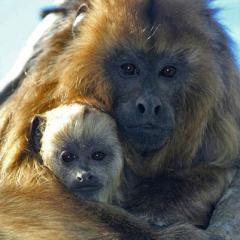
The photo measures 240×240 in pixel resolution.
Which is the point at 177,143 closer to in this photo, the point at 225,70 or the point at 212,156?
the point at 212,156

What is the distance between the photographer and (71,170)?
6.16m

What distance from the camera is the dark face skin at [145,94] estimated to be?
6.25m

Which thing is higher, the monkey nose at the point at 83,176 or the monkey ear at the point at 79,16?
the monkey ear at the point at 79,16

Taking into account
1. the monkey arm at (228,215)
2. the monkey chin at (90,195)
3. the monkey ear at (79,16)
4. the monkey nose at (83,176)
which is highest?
the monkey ear at (79,16)

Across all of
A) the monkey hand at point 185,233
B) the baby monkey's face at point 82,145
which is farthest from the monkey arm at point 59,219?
the baby monkey's face at point 82,145

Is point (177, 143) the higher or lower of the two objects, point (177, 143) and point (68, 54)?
the lower

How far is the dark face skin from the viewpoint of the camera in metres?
6.25

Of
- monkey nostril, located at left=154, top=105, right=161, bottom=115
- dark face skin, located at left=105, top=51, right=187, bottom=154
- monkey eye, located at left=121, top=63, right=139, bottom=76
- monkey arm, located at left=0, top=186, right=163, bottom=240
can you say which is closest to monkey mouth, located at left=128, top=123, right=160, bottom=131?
dark face skin, located at left=105, top=51, right=187, bottom=154

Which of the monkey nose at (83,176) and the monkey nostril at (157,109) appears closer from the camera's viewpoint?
the monkey nose at (83,176)

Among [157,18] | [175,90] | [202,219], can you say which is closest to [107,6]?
[157,18]

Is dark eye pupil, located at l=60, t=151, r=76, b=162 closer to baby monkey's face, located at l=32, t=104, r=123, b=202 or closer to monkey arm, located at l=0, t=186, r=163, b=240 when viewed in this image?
baby monkey's face, located at l=32, t=104, r=123, b=202

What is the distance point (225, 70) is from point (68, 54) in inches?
55.5

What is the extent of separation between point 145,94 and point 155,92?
94mm

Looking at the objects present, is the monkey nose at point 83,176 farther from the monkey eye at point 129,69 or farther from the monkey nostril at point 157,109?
the monkey eye at point 129,69
